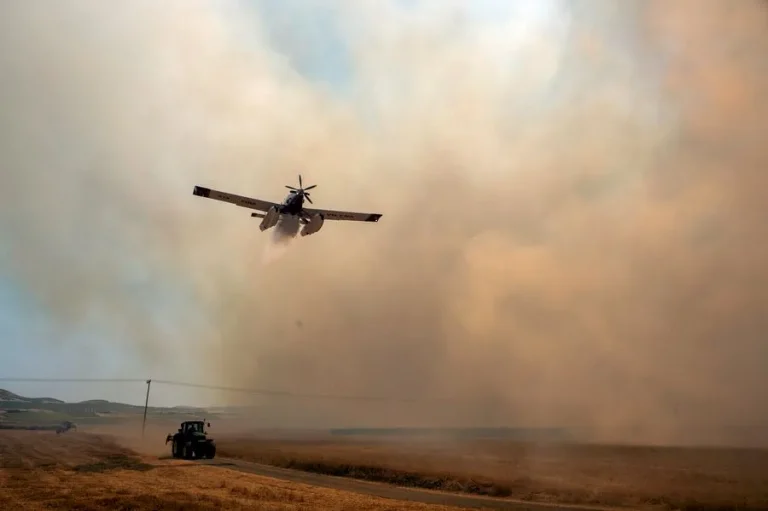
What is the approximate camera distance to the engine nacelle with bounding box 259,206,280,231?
5384cm

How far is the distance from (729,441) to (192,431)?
66.4 metres

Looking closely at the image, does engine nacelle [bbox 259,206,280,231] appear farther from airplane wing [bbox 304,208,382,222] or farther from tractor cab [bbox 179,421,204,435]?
tractor cab [bbox 179,421,204,435]

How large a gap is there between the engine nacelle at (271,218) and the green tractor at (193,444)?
65.5ft

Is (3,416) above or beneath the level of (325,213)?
beneath

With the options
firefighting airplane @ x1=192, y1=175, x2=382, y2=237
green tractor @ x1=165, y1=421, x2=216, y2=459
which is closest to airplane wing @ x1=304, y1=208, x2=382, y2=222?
firefighting airplane @ x1=192, y1=175, x2=382, y2=237

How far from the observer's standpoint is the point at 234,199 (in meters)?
55.2

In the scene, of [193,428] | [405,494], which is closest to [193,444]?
[193,428]

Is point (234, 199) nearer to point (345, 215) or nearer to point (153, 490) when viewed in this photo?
point (345, 215)

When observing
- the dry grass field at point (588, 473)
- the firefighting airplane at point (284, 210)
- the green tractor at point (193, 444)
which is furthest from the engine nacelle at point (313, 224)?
the dry grass field at point (588, 473)

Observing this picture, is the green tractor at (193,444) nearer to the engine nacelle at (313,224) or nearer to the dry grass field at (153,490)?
the dry grass field at (153,490)

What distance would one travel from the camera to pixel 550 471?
48406mm

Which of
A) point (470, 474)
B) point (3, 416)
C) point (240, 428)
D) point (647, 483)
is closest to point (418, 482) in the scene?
point (470, 474)

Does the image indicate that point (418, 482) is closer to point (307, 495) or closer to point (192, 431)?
point (307, 495)

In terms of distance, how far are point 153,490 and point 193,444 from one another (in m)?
23.7
